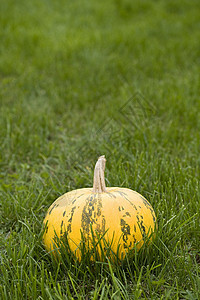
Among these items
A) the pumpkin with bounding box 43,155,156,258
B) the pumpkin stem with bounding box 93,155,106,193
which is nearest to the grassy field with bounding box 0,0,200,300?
the pumpkin with bounding box 43,155,156,258

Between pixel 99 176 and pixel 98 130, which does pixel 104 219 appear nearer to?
pixel 99 176

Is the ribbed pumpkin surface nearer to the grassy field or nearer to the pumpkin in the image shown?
the pumpkin

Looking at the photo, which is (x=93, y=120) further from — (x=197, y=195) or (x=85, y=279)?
(x=85, y=279)

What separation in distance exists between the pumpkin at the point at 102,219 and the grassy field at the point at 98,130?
0.33 ft

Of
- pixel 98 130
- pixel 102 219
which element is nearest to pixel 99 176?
pixel 102 219

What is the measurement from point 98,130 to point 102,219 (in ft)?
7.41

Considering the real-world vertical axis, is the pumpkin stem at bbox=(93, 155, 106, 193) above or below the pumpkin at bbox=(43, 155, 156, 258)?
above

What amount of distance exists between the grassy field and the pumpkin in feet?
0.33

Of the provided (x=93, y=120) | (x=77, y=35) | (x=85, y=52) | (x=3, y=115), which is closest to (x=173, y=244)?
(x=93, y=120)

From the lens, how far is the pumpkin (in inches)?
83.3

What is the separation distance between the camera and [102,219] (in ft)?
7.00

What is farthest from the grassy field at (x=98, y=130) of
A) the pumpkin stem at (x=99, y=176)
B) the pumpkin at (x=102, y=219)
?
the pumpkin stem at (x=99, y=176)

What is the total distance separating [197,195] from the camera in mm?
2773

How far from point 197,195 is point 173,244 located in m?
0.58
